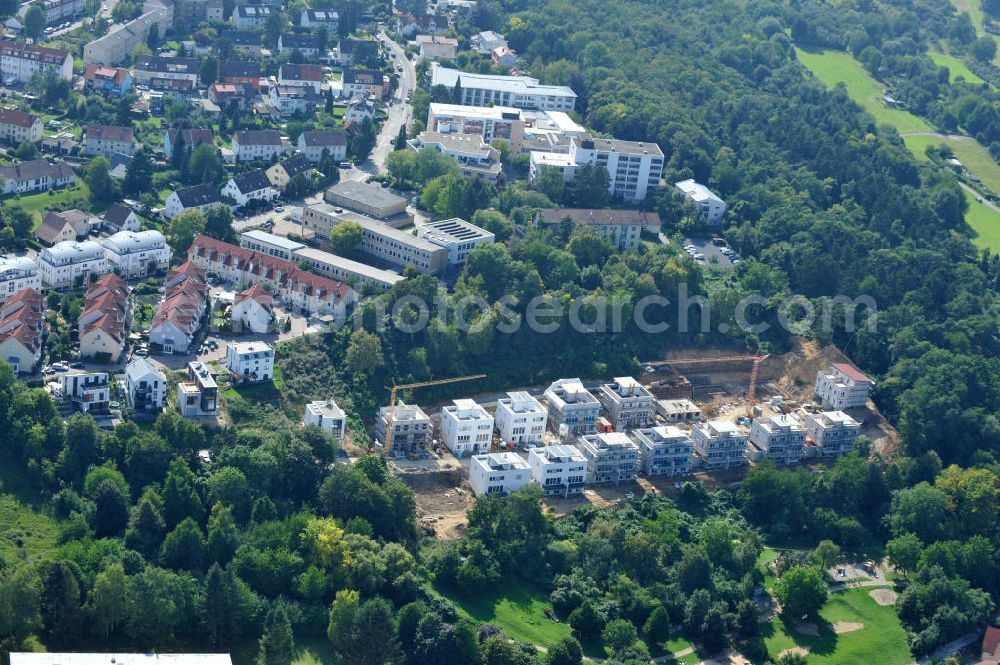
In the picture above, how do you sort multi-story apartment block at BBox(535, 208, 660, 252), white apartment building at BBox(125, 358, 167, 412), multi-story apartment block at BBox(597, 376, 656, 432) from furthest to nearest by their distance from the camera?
multi-story apartment block at BBox(535, 208, 660, 252) < multi-story apartment block at BBox(597, 376, 656, 432) < white apartment building at BBox(125, 358, 167, 412)

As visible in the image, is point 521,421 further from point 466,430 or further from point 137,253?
point 137,253

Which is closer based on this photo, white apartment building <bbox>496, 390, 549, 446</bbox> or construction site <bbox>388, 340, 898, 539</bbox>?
construction site <bbox>388, 340, 898, 539</bbox>

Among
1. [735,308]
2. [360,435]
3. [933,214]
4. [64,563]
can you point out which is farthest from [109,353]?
[933,214]

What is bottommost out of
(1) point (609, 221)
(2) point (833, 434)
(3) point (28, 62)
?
(2) point (833, 434)

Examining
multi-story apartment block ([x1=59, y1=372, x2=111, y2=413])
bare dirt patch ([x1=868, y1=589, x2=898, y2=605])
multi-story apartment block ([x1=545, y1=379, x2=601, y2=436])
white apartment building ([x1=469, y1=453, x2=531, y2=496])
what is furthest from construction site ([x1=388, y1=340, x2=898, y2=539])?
multi-story apartment block ([x1=59, y1=372, x2=111, y2=413])

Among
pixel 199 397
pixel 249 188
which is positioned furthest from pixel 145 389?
pixel 249 188

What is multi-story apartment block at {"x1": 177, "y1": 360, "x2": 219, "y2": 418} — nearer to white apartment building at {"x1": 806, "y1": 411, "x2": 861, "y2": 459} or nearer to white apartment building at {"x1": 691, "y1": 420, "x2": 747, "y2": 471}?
white apartment building at {"x1": 691, "y1": 420, "x2": 747, "y2": 471}
